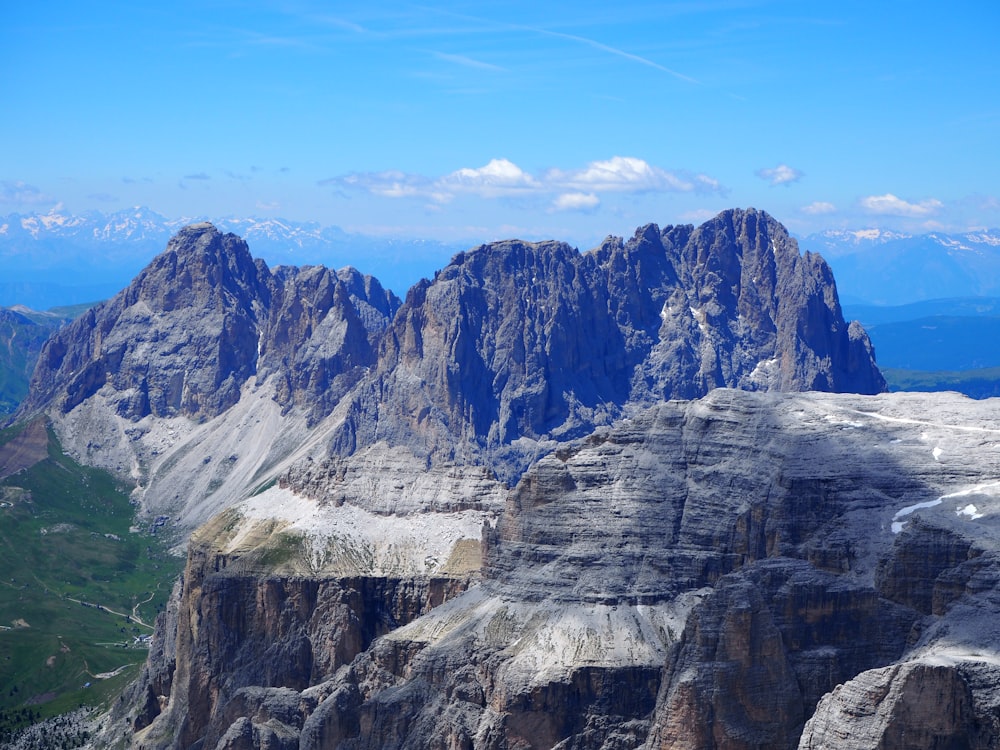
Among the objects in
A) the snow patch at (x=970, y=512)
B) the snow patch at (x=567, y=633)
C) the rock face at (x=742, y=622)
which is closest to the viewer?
the rock face at (x=742, y=622)

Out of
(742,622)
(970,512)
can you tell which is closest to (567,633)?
(742,622)

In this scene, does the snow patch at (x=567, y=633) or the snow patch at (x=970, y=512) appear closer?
the snow patch at (x=970, y=512)

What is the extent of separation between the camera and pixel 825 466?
608ft

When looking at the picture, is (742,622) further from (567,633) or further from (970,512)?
(567,633)

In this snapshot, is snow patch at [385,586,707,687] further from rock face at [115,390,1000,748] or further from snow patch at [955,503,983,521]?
snow patch at [955,503,983,521]

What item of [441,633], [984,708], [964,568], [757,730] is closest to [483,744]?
[441,633]

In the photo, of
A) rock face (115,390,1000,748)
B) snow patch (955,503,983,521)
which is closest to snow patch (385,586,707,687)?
rock face (115,390,1000,748)

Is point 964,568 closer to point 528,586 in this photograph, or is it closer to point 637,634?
point 637,634

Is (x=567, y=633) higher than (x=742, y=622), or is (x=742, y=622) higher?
(x=742, y=622)

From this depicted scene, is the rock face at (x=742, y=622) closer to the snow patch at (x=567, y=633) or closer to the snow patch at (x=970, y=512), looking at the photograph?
the snow patch at (x=567, y=633)

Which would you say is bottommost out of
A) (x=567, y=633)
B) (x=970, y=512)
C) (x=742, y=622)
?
(x=567, y=633)

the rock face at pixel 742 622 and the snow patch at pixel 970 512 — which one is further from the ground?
the snow patch at pixel 970 512

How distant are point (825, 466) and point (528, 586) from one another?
37.3 m

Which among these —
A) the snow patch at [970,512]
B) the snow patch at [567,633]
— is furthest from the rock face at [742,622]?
the snow patch at [970,512]
